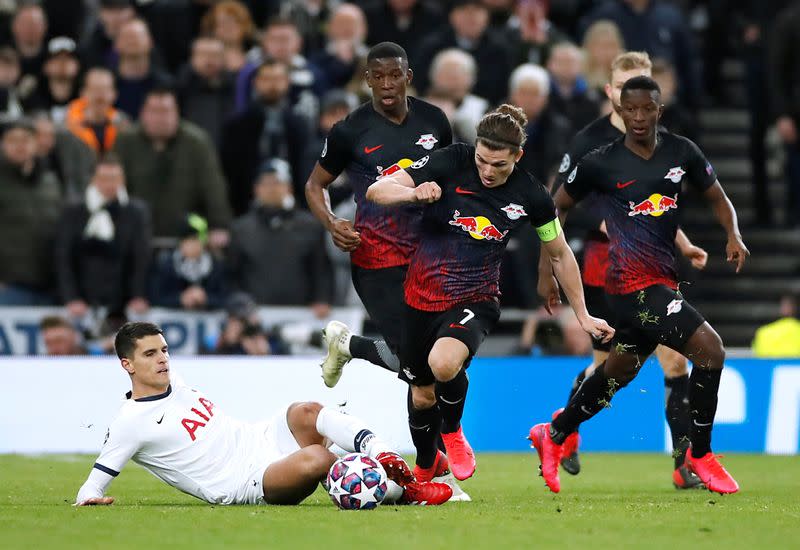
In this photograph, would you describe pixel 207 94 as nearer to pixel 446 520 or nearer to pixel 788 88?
pixel 788 88

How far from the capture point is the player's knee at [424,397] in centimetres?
1010

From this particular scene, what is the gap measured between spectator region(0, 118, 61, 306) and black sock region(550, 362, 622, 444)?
6.85 metres

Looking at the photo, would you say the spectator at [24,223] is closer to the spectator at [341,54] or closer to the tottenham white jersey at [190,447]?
the spectator at [341,54]

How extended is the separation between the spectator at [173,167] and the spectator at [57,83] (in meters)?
1.11

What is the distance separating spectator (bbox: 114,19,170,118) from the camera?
16.8m

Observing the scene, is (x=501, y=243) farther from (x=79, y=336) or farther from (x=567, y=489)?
(x=79, y=336)

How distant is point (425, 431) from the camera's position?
10.1 m

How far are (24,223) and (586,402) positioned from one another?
23.4 ft

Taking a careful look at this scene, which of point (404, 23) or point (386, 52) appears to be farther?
point (404, 23)

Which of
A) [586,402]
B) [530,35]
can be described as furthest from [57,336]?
[530,35]

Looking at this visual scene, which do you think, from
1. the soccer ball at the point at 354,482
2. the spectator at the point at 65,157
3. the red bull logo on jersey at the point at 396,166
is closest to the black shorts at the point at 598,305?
the red bull logo on jersey at the point at 396,166

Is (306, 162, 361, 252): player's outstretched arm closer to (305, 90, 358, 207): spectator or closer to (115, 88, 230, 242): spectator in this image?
(305, 90, 358, 207): spectator

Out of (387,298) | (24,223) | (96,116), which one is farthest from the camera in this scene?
(96,116)

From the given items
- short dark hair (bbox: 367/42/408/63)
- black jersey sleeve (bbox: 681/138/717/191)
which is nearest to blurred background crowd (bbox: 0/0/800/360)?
black jersey sleeve (bbox: 681/138/717/191)
